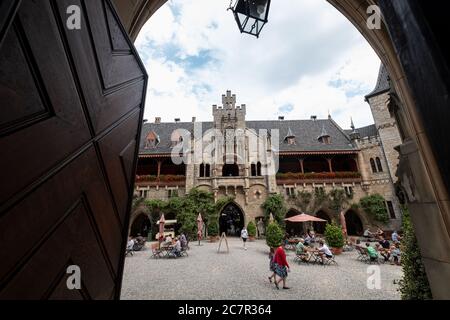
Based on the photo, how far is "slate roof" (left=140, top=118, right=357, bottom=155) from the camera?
2175 centimetres

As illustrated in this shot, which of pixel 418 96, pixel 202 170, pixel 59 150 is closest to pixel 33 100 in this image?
pixel 59 150

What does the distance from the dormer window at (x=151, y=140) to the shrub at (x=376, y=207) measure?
72.5 feet

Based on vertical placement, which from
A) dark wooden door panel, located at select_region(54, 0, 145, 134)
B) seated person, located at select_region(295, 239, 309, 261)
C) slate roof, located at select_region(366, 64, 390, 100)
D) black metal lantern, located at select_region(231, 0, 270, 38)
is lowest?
seated person, located at select_region(295, 239, 309, 261)

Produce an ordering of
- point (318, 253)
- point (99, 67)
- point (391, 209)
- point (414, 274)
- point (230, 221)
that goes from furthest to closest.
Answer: point (230, 221) < point (391, 209) < point (318, 253) < point (414, 274) < point (99, 67)

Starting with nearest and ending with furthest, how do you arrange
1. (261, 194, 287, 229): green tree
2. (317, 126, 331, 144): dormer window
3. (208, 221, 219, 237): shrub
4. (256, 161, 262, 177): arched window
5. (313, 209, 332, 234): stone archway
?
(208, 221, 219, 237): shrub
(261, 194, 287, 229): green tree
(256, 161, 262, 177): arched window
(313, 209, 332, 234): stone archway
(317, 126, 331, 144): dormer window

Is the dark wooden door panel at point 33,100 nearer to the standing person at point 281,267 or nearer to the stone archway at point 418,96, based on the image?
the stone archway at point 418,96

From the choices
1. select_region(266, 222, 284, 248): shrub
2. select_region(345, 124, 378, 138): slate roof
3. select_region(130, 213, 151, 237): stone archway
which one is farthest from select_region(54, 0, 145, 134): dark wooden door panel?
select_region(345, 124, 378, 138): slate roof

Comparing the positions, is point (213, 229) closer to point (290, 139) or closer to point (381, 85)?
point (290, 139)

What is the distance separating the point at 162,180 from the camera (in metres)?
19.6

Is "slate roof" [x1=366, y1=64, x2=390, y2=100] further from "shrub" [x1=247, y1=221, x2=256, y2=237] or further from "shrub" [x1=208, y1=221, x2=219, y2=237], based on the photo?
"shrub" [x1=208, y1=221, x2=219, y2=237]

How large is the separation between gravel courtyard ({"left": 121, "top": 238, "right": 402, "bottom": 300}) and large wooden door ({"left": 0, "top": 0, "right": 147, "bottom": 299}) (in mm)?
4939

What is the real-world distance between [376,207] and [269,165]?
33.4 ft

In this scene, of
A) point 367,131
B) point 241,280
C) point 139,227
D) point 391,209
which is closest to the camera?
point 241,280
